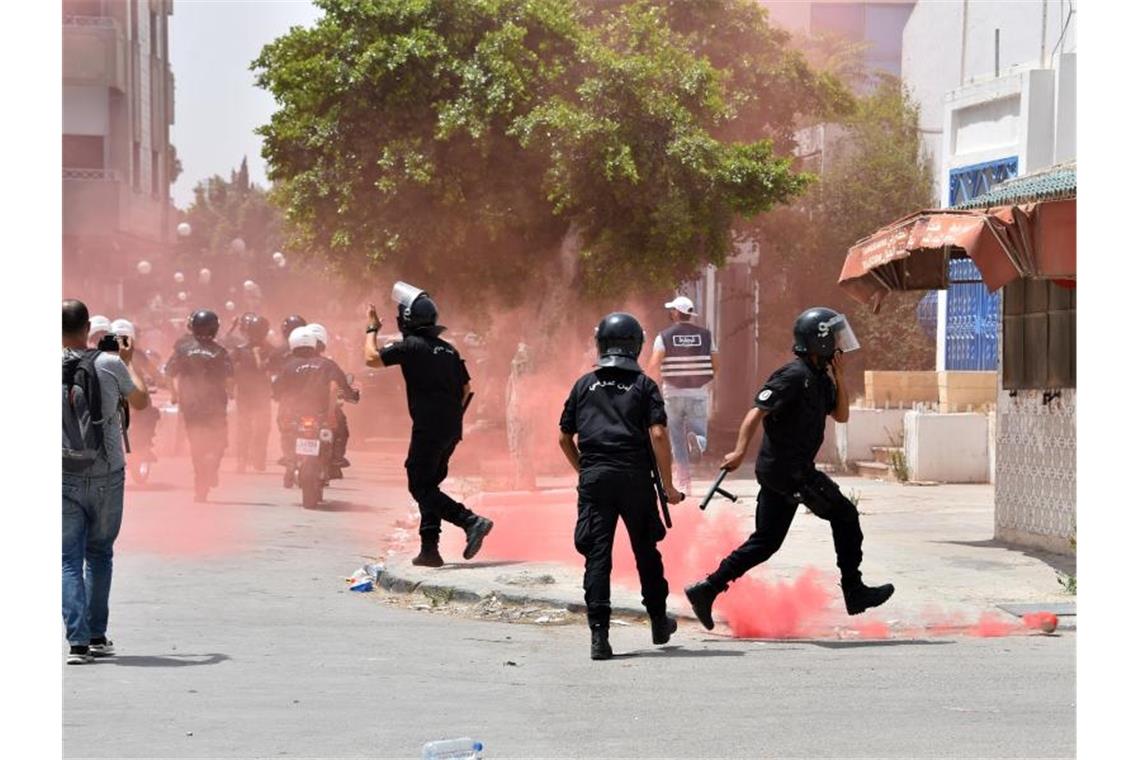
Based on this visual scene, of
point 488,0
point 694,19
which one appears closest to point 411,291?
point 488,0

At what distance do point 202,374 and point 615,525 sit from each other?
899cm

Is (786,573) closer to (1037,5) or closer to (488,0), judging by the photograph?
(488,0)

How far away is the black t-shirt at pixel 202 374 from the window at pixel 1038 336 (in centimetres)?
716

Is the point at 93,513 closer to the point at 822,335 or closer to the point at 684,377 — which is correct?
the point at 822,335

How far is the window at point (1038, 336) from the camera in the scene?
12.8 m

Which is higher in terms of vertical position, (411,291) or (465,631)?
(411,291)

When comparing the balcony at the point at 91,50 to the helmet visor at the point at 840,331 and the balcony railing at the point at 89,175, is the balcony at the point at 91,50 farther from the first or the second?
the helmet visor at the point at 840,331

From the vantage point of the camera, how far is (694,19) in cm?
2719

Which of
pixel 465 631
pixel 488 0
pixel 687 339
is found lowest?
pixel 465 631

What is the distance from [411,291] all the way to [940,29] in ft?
73.3

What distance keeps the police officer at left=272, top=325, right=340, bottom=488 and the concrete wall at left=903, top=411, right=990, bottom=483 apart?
5.84 meters

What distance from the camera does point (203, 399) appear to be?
1702 cm

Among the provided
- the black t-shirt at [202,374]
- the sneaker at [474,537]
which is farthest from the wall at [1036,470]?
the black t-shirt at [202,374]

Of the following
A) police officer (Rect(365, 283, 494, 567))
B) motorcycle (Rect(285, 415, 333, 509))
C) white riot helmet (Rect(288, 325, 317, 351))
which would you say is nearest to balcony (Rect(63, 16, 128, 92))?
white riot helmet (Rect(288, 325, 317, 351))
